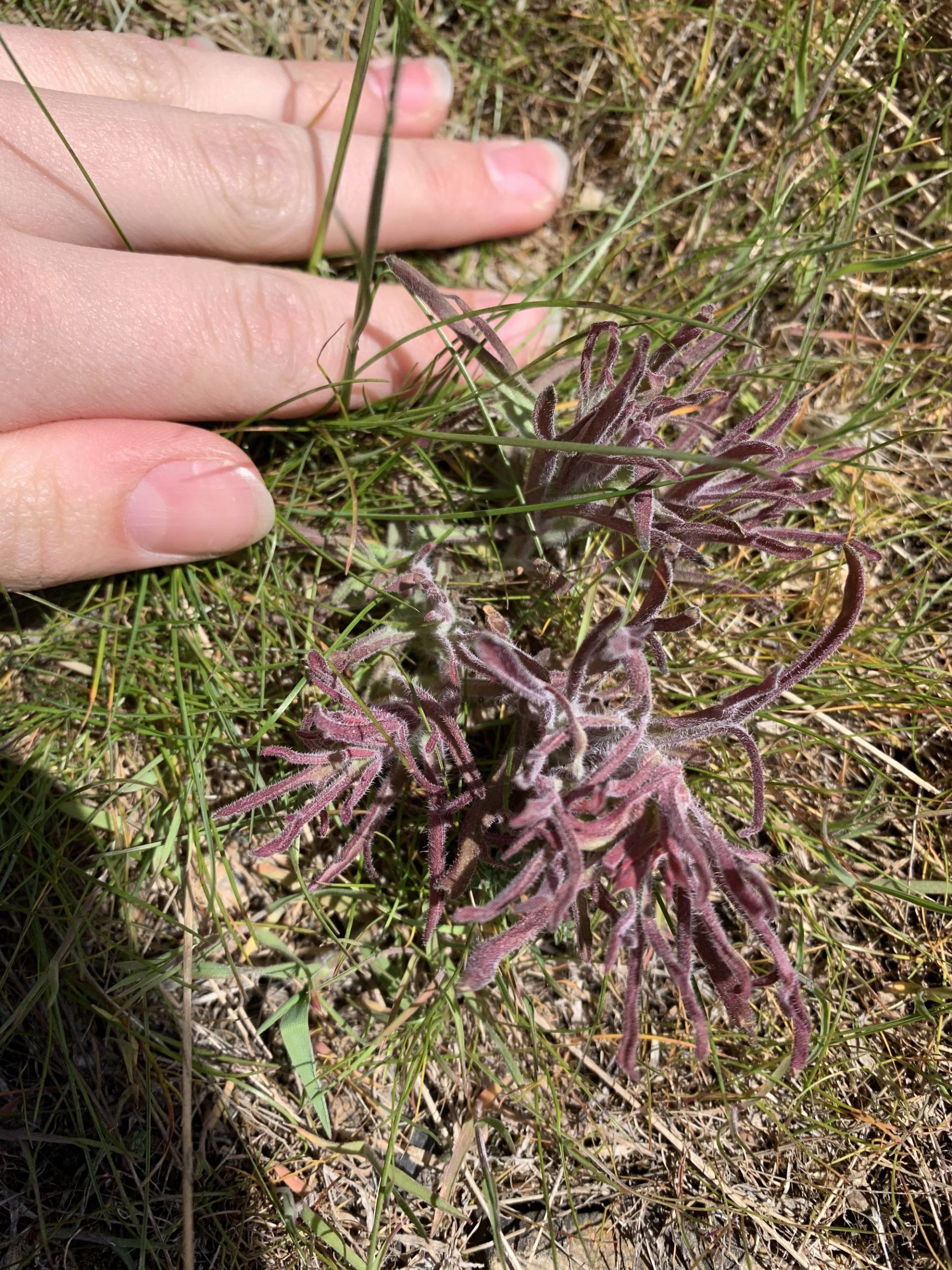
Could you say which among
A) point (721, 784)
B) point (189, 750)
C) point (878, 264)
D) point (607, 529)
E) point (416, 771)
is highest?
point (878, 264)

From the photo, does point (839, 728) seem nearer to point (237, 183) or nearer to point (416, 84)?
point (237, 183)

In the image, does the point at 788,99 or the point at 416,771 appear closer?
the point at 416,771

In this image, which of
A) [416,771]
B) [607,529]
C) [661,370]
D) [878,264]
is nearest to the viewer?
[416,771]

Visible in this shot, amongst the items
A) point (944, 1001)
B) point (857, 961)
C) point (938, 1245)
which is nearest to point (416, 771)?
point (857, 961)

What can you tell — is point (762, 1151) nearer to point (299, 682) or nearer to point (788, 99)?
point (299, 682)

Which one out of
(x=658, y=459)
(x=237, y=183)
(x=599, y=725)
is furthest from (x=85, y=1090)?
(x=237, y=183)

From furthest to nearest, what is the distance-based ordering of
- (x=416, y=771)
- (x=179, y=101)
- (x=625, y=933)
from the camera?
1. (x=179, y=101)
2. (x=416, y=771)
3. (x=625, y=933)

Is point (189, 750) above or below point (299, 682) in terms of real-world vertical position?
below

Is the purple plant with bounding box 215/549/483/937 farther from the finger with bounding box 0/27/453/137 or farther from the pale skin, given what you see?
the finger with bounding box 0/27/453/137
